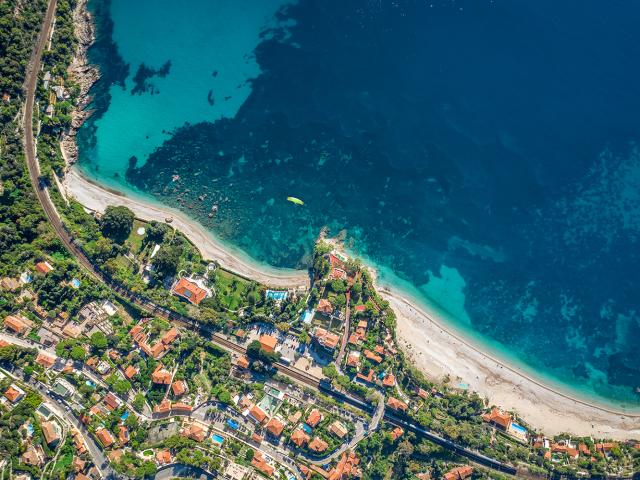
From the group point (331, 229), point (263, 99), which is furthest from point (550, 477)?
point (263, 99)

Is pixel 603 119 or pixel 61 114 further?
pixel 603 119

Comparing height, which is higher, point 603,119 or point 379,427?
point 603,119

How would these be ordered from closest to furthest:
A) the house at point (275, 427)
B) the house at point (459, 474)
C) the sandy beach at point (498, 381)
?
the house at point (275, 427)
the house at point (459, 474)
the sandy beach at point (498, 381)

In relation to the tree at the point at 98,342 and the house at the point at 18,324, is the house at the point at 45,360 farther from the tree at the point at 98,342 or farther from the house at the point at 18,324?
the tree at the point at 98,342

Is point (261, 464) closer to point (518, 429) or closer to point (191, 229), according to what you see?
point (191, 229)

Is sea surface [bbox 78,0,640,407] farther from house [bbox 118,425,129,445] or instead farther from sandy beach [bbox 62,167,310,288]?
house [bbox 118,425,129,445]

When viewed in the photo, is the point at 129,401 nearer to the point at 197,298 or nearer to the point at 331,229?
the point at 197,298

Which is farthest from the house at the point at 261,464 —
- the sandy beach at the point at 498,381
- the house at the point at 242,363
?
the sandy beach at the point at 498,381

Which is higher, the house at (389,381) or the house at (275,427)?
the house at (389,381)
